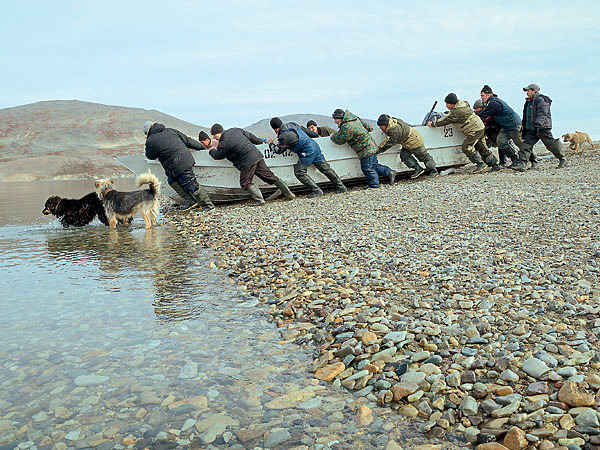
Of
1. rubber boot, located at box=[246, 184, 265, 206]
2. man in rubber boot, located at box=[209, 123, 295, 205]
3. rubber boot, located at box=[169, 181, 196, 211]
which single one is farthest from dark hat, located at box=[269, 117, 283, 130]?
rubber boot, located at box=[169, 181, 196, 211]

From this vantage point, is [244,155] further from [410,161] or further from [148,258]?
[410,161]

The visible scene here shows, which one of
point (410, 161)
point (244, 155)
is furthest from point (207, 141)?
point (410, 161)

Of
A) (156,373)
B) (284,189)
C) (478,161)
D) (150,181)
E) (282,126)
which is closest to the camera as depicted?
(156,373)

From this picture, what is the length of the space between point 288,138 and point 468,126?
551 cm

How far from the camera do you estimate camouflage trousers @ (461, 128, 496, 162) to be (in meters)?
13.5

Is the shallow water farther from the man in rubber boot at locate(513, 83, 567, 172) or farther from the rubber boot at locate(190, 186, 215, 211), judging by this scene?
the man in rubber boot at locate(513, 83, 567, 172)

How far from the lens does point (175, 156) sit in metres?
11.2

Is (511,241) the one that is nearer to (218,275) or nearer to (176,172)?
(218,275)

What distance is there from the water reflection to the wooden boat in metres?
2.13

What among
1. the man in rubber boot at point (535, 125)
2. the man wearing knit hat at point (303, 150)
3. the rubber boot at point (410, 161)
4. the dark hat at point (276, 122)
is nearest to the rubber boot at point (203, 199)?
the man wearing knit hat at point (303, 150)

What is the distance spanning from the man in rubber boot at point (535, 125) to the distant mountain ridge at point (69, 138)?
70.6 feet

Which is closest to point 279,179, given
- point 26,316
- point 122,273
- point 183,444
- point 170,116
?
point 122,273

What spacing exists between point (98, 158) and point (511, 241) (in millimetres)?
47193

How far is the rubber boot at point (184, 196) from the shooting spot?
11.9 meters
